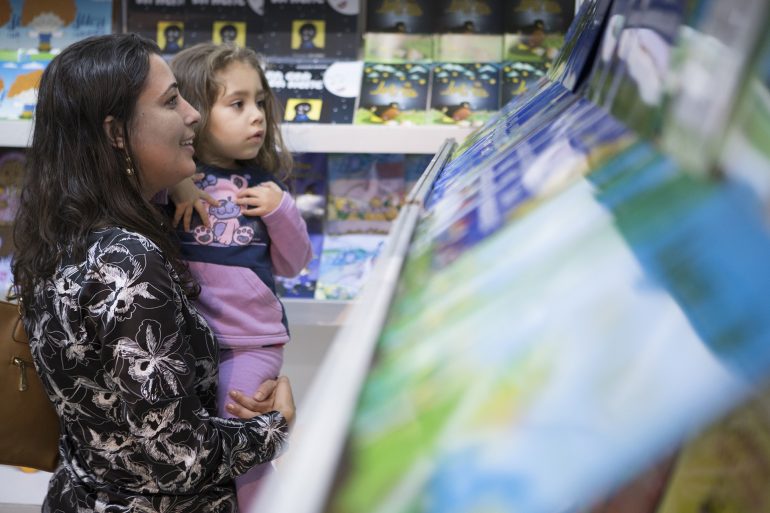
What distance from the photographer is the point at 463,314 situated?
1.34 feet

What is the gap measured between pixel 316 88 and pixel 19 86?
0.92 meters

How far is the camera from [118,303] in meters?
1.21

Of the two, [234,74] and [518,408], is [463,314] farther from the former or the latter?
[234,74]

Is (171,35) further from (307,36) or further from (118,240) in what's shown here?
(118,240)

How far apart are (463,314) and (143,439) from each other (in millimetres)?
983

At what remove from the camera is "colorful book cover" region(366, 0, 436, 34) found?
276 cm

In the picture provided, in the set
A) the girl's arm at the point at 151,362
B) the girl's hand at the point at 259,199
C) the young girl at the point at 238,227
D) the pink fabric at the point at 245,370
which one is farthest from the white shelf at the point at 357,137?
the girl's arm at the point at 151,362

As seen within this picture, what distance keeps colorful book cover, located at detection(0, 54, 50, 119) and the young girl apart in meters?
0.88

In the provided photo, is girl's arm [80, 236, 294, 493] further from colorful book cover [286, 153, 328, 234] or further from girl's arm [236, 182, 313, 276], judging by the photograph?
colorful book cover [286, 153, 328, 234]

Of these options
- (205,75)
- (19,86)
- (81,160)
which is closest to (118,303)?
(81,160)

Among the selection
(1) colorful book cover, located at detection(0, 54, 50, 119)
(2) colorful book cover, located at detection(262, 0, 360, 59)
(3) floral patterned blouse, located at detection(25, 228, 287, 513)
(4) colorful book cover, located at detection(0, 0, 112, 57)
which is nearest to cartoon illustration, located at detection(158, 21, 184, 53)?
(4) colorful book cover, located at detection(0, 0, 112, 57)

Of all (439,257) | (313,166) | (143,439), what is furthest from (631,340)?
(313,166)

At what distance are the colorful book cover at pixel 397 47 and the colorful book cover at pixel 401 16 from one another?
23 mm

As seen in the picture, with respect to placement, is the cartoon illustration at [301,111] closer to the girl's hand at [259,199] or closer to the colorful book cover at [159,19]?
the colorful book cover at [159,19]
